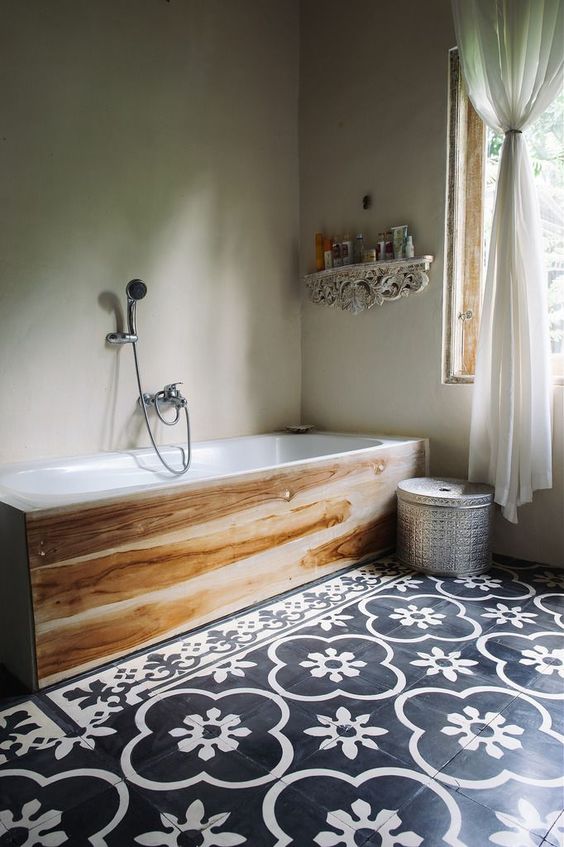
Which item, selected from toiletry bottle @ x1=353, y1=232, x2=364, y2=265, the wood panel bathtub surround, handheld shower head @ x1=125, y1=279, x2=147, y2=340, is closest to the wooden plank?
the wood panel bathtub surround

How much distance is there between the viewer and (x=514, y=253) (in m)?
2.41

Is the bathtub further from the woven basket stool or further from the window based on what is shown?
the window

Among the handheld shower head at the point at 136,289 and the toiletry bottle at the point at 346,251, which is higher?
the toiletry bottle at the point at 346,251

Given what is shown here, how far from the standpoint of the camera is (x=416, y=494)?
8.25ft

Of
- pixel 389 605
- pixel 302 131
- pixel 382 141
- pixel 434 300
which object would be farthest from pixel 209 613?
pixel 302 131

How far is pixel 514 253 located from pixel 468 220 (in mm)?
476

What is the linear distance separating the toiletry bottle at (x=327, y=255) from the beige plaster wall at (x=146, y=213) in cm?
26

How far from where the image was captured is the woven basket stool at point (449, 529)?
2.45 m

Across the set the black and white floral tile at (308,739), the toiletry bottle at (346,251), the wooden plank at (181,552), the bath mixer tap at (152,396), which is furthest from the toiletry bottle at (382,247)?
the black and white floral tile at (308,739)

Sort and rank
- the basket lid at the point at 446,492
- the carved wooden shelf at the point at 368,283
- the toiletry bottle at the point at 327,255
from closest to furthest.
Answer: the basket lid at the point at 446,492 → the carved wooden shelf at the point at 368,283 → the toiletry bottle at the point at 327,255

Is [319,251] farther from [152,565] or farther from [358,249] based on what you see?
[152,565]

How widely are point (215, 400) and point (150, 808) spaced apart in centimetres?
207

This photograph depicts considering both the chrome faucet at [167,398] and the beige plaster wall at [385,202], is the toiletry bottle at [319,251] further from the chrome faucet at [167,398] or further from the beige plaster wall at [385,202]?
the chrome faucet at [167,398]

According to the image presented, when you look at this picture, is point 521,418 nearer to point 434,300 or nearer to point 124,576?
point 434,300
